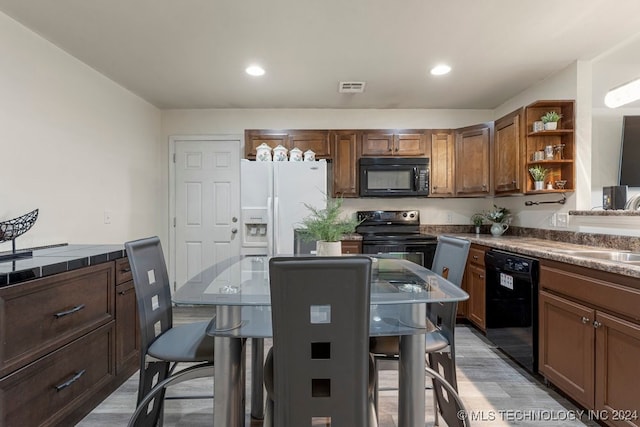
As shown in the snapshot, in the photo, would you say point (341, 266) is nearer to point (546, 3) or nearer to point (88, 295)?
point (88, 295)

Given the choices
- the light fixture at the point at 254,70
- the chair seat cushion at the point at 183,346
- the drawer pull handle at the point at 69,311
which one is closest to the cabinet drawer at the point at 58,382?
the drawer pull handle at the point at 69,311

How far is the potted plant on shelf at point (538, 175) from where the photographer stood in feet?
9.44

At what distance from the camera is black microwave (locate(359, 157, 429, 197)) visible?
372 centimetres

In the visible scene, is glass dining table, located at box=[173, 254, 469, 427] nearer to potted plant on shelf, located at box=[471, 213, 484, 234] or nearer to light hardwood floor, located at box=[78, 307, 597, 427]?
light hardwood floor, located at box=[78, 307, 597, 427]

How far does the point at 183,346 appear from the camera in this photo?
157 cm

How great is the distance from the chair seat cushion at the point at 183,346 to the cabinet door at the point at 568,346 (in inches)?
79.4

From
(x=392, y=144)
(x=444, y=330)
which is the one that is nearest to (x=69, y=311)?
(x=444, y=330)

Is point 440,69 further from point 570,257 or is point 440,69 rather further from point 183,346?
point 183,346

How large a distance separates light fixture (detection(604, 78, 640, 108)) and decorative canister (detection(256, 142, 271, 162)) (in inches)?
124

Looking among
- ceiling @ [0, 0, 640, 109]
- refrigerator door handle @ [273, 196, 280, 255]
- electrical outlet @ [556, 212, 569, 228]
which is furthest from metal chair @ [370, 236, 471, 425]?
refrigerator door handle @ [273, 196, 280, 255]

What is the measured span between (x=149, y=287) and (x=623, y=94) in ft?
12.3

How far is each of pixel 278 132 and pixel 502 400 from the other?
321cm

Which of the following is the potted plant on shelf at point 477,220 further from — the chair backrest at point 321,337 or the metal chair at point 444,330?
the chair backrest at point 321,337

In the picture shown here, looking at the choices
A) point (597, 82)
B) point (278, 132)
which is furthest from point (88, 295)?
point (597, 82)
